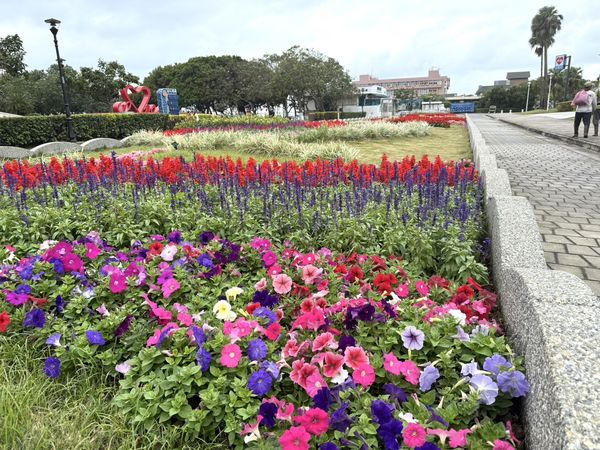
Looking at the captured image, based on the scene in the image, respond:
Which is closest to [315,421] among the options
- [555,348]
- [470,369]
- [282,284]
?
[470,369]

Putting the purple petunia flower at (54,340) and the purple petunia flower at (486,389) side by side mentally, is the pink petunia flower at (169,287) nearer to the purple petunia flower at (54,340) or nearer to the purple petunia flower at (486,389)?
the purple petunia flower at (54,340)

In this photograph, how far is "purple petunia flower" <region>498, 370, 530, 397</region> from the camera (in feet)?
5.63

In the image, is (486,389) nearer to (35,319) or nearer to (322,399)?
(322,399)

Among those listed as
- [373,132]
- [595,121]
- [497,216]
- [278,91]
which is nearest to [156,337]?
[497,216]

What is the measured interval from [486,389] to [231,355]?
1.12 meters

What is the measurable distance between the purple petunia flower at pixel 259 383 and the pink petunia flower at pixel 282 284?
79 centimetres

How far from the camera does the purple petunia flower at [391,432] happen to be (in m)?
1.48

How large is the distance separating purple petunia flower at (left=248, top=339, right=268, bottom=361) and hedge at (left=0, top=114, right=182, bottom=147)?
1634 cm

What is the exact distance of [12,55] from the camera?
44781 millimetres

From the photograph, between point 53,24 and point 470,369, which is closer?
point 470,369

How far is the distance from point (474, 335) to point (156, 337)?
163 centimetres

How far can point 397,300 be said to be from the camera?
2.52 metres

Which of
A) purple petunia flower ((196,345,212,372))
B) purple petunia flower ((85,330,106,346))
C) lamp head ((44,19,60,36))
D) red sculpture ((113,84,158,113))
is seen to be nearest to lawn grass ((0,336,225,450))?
purple petunia flower ((85,330,106,346))

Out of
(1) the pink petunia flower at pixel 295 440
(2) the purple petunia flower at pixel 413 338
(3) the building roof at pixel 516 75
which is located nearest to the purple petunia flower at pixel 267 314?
(2) the purple petunia flower at pixel 413 338
